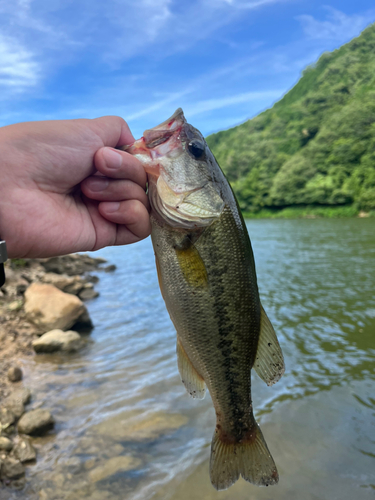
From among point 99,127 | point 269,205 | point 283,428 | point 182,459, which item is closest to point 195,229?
point 99,127

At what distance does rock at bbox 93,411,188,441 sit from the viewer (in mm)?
5008

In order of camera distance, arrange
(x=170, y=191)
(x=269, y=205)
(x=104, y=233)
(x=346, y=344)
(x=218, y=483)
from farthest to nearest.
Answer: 1. (x=269, y=205)
2. (x=346, y=344)
3. (x=104, y=233)
4. (x=218, y=483)
5. (x=170, y=191)

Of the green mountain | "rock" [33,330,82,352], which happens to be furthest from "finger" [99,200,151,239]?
the green mountain

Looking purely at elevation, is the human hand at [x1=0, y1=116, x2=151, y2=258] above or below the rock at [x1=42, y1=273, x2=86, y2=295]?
above

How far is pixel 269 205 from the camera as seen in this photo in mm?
64125

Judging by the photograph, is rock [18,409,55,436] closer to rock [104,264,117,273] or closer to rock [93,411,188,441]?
rock [93,411,188,441]

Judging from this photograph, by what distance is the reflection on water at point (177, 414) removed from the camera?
4191mm

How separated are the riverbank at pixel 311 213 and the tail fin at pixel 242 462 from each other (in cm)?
5018

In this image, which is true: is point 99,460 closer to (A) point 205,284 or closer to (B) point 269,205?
(A) point 205,284

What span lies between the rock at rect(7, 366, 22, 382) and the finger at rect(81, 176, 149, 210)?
5292mm

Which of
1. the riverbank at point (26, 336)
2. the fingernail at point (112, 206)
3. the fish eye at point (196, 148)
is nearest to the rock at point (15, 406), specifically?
the riverbank at point (26, 336)

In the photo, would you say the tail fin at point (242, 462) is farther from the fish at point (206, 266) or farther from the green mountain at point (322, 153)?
the green mountain at point (322, 153)

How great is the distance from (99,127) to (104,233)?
0.70m

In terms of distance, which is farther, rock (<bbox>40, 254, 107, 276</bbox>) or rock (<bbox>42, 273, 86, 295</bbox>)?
rock (<bbox>40, 254, 107, 276</bbox>)
